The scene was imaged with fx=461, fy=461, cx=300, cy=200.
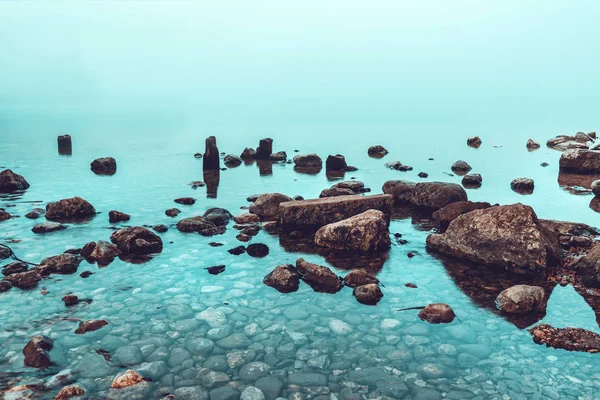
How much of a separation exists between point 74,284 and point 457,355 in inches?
296

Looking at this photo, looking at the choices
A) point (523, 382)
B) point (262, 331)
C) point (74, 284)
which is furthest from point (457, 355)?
point (74, 284)

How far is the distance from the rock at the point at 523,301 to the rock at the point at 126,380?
253 inches

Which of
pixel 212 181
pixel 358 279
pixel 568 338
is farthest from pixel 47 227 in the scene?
pixel 568 338

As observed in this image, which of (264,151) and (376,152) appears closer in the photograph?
(264,151)

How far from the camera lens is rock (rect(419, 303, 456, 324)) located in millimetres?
8117

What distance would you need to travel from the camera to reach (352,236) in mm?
12188

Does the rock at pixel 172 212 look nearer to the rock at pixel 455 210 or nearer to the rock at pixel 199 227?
the rock at pixel 199 227

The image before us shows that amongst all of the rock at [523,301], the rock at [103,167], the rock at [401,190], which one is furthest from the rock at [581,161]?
the rock at [103,167]

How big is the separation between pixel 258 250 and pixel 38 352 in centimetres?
602

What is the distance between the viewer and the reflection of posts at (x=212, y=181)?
21.6 metres

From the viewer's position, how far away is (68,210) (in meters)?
15.7

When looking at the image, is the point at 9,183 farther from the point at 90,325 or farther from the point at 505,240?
the point at 505,240

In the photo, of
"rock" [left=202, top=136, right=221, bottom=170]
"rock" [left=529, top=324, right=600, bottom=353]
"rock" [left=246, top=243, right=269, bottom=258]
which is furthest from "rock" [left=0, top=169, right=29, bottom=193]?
"rock" [left=529, top=324, right=600, bottom=353]

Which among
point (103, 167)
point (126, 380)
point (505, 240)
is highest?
point (103, 167)
